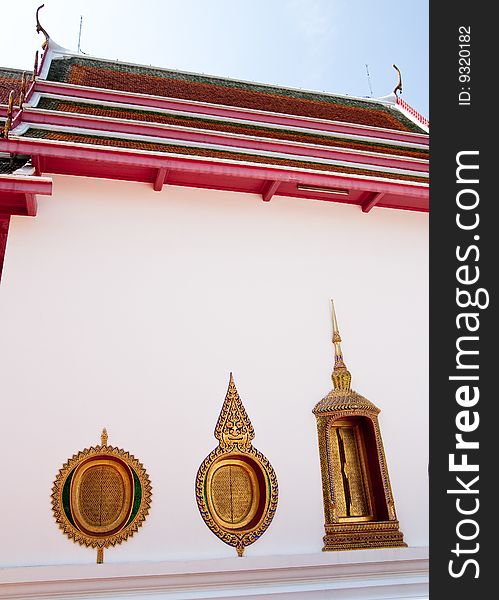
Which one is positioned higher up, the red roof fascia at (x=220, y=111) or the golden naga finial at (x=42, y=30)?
the golden naga finial at (x=42, y=30)

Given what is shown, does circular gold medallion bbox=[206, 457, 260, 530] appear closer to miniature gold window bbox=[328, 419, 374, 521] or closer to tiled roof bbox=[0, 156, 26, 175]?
miniature gold window bbox=[328, 419, 374, 521]

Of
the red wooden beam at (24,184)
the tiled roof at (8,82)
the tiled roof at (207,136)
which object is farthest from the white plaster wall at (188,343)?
the tiled roof at (8,82)

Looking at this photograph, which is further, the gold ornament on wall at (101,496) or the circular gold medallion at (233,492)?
the circular gold medallion at (233,492)

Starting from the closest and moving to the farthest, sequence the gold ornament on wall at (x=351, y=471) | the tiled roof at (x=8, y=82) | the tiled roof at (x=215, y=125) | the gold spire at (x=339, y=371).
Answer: the gold ornament on wall at (x=351, y=471), the gold spire at (x=339, y=371), the tiled roof at (x=215, y=125), the tiled roof at (x=8, y=82)

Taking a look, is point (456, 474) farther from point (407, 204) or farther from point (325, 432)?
point (407, 204)

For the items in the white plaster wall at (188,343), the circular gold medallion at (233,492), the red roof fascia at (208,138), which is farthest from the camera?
the red roof fascia at (208,138)

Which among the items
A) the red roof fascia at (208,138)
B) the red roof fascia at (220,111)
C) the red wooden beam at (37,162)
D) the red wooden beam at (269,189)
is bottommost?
the red wooden beam at (37,162)

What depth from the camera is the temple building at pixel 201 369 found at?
3.09 meters

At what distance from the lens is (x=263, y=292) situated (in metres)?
3.86

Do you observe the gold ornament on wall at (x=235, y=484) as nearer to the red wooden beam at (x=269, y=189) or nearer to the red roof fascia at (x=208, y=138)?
the red wooden beam at (x=269, y=189)

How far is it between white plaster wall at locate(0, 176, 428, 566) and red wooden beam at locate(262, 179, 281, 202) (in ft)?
0.24

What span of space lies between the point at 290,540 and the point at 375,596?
59 cm

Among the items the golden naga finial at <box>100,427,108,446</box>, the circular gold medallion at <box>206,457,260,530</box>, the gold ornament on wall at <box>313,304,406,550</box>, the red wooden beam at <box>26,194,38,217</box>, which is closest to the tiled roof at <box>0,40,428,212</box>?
the red wooden beam at <box>26,194,38,217</box>

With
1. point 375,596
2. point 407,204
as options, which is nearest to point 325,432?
point 375,596
